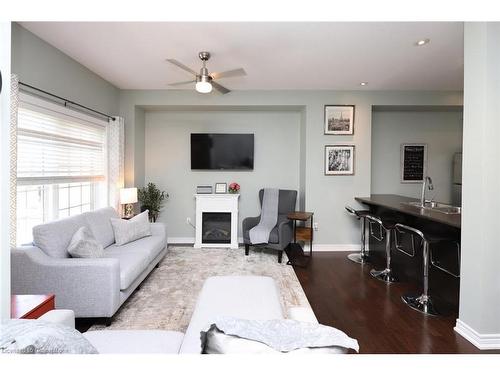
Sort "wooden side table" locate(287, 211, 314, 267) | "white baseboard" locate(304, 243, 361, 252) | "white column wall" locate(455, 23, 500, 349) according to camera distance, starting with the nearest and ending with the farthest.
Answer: "white column wall" locate(455, 23, 500, 349)
"wooden side table" locate(287, 211, 314, 267)
"white baseboard" locate(304, 243, 361, 252)

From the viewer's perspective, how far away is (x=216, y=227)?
4.64m

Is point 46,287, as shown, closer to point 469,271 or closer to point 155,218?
point 155,218

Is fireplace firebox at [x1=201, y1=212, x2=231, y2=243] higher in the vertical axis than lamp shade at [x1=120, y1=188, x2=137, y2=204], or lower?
lower

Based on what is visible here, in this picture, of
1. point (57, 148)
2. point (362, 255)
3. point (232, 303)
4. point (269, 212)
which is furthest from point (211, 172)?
point (232, 303)

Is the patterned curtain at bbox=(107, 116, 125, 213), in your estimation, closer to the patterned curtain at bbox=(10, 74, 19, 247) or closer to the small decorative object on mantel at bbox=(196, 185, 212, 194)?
the small decorative object on mantel at bbox=(196, 185, 212, 194)

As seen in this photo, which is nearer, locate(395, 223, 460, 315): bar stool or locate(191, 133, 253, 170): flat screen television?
locate(395, 223, 460, 315): bar stool

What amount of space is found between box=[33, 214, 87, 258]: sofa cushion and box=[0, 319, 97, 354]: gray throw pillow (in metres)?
1.60

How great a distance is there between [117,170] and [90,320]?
92.6 inches

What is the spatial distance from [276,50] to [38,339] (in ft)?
9.80

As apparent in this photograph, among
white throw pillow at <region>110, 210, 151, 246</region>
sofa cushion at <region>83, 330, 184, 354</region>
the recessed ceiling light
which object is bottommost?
sofa cushion at <region>83, 330, 184, 354</region>

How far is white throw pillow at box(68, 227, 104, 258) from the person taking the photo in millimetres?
2215

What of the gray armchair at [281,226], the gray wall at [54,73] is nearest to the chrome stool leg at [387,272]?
the gray armchair at [281,226]

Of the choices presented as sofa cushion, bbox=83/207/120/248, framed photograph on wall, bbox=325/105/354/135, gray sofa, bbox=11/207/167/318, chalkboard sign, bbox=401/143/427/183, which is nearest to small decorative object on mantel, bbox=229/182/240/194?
framed photograph on wall, bbox=325/105/354/135

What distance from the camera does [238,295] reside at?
175 cm
